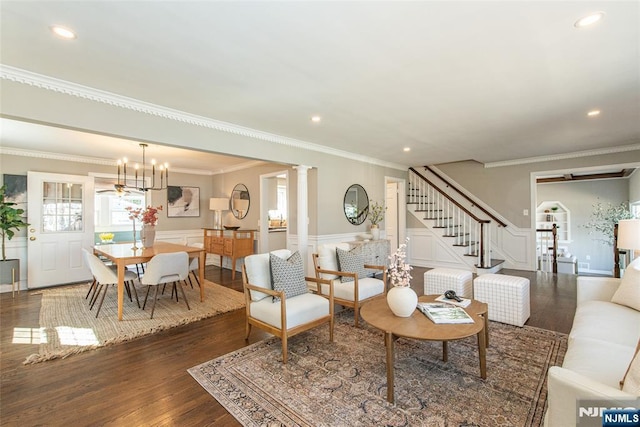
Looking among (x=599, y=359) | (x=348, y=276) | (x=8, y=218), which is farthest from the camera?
(x=8, y=218)

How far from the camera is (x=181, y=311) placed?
3.78 metres

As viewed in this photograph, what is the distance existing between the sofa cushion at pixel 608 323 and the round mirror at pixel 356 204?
3.70 meters

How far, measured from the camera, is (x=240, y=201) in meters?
6.62

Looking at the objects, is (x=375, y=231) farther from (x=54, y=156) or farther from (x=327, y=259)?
(x=54, y=156)

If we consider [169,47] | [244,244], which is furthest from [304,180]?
[169,47]

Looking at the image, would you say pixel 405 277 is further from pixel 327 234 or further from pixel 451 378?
pixel 327 234

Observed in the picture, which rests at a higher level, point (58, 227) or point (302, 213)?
point (302, 213)

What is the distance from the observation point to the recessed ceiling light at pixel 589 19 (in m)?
1.74

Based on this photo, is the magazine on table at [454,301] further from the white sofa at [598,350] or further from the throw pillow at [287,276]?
the throw pillow at [287,276]

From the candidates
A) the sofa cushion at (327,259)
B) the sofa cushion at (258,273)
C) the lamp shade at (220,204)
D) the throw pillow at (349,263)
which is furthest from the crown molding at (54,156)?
the sofa cushion at (258,273)

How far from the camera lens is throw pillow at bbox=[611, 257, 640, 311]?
7.79 ft

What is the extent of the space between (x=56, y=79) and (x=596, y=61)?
4.61 m

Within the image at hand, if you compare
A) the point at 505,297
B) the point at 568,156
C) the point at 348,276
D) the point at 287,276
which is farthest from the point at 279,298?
the point at 568,156

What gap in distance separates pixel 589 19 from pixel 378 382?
288cm
